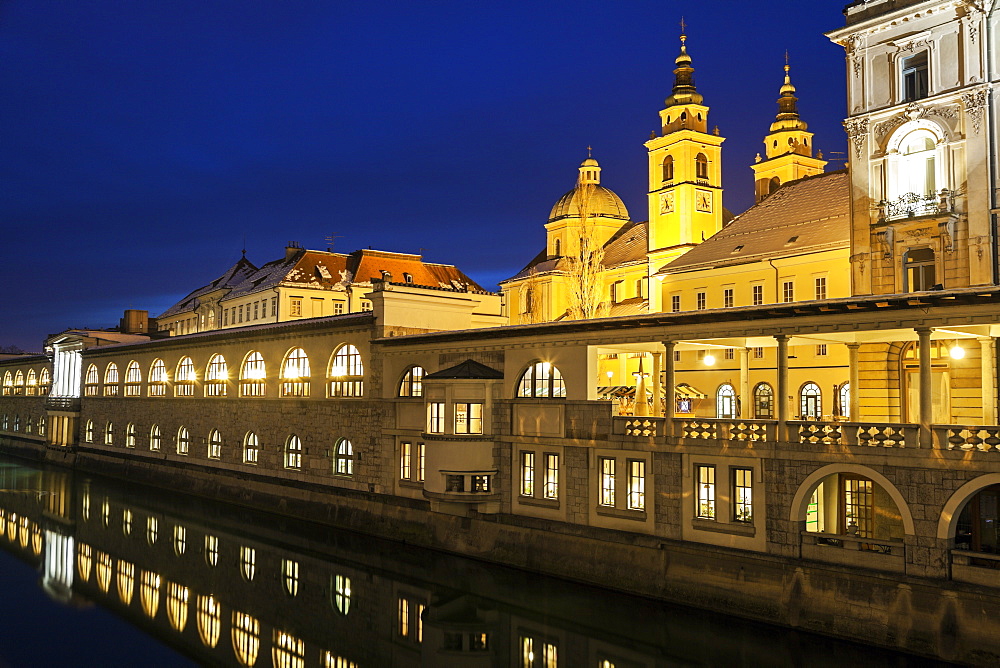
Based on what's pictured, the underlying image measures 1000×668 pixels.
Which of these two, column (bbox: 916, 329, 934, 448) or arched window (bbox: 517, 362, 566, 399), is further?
arched window (bbox: 517, 362, 566, 399)

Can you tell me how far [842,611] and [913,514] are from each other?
2876 millimetres

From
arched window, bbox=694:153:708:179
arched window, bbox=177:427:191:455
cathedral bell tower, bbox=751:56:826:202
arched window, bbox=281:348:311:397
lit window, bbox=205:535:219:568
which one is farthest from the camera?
cathedral bell tower, bbox=751:56:826:202

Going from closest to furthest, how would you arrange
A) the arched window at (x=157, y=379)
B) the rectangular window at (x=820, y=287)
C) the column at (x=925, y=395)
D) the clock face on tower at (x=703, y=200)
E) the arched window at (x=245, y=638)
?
the column at (x=925, y=395)
the arched window at (x=245, y=638)
the rectangular window at (x=820, y=287)
the arched window at (x=157, y=379)
the clock face on tower at (x=703, y=200)

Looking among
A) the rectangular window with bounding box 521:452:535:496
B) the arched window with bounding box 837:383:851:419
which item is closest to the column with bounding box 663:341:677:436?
the rectangular window with bounding box 521:452:535:496

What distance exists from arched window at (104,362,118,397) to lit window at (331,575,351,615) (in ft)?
131

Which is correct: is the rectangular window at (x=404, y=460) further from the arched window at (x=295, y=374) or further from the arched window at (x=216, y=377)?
the arched window at (x=216, y=377)

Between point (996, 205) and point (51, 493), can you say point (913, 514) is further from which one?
point (51, 493)

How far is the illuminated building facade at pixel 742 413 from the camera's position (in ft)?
68.6

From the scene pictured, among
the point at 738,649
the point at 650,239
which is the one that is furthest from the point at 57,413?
the point at 738,649

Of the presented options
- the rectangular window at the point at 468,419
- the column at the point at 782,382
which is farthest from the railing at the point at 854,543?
the rectangular window at the point at 468,419

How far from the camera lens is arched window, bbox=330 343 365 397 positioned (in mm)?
38750

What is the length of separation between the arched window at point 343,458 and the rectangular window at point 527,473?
10738 mm

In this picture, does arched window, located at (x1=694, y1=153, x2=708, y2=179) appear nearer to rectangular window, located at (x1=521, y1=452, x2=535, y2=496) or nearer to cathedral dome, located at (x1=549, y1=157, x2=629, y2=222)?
cathedral dome, located at (x1=549, y1=157, x2=629, y2=222)

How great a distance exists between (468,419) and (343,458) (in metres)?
10.1
